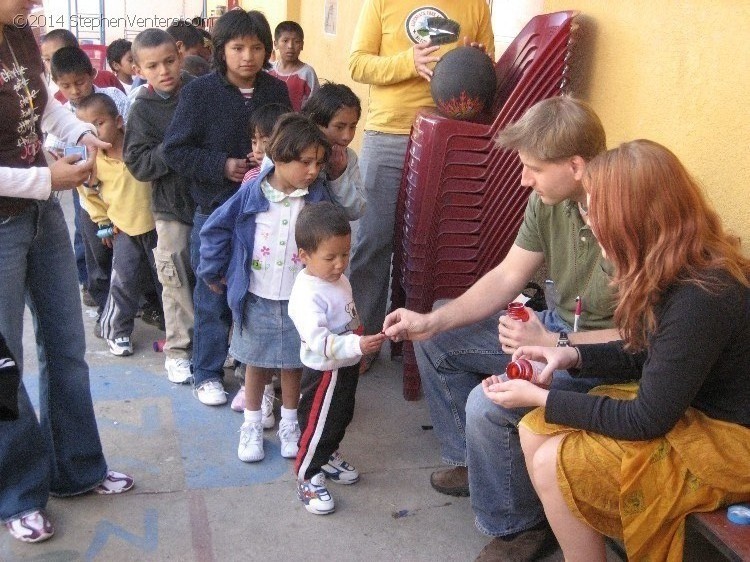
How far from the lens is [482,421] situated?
105 inches

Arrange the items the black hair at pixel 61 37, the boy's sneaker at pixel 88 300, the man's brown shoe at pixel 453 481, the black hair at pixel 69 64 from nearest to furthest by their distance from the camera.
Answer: the man's brown shoe at pixel 453 481
the black hair at pixel 69 64
the boy's sneaker at pixel 88 300
the black hair at pixel 61 37

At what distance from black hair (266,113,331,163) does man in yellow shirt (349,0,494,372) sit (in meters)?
0.94

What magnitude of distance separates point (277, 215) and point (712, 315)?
5.64ft

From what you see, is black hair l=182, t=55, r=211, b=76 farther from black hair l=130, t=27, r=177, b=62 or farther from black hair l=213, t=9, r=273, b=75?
black hair l=213, t=9, r=273, b=75

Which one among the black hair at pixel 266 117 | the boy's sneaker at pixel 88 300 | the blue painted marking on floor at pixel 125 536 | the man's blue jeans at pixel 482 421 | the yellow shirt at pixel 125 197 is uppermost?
the black hair at pixel 266 117

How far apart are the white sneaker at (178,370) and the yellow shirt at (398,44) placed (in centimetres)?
151

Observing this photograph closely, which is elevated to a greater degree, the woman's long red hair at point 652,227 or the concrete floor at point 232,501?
the woman's long red hair at point 652,227

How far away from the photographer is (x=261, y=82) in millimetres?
3721

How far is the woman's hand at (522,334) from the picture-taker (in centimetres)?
257

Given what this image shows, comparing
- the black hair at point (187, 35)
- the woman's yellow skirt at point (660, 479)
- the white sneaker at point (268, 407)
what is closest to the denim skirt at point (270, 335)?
the white sneaker at point (268, 407)

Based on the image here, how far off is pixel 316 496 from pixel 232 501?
31cm

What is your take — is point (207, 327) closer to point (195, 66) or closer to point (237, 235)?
point (237, 235)

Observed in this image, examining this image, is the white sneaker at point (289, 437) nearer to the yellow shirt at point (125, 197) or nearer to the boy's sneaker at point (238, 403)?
the boy's sneaker at point (238, 403)

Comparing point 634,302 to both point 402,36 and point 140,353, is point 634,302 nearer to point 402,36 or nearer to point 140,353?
point 402,36
